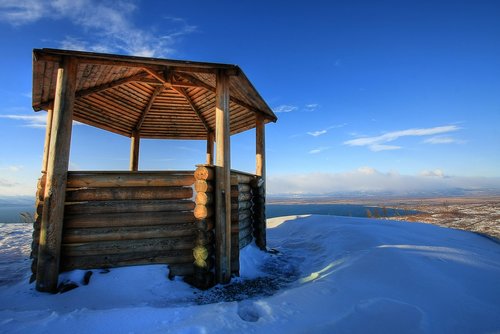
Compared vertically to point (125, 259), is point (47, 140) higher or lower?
higher

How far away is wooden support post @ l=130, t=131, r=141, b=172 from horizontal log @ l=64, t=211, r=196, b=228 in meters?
4.77

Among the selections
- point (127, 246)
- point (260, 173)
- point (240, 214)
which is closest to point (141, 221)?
point (127, 246)

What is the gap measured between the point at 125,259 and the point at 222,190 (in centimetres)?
225

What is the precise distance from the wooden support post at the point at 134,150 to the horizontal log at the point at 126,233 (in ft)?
16.0

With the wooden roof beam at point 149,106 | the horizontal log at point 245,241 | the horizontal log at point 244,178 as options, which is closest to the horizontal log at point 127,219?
the horizontal log at point 244,178

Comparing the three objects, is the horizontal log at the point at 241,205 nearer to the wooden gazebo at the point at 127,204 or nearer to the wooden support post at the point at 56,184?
the wooden gazebo at the point at 127,204

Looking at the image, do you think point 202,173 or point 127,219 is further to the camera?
point 202,173

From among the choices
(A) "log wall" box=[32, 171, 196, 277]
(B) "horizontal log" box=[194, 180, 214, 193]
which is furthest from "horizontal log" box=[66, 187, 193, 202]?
(B) "horizontal log" box=[194, 180, 214, 193]

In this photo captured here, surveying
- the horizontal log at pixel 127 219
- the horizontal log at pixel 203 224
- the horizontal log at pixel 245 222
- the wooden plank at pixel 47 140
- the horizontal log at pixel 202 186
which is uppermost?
the wooden plank at pixel 47 140

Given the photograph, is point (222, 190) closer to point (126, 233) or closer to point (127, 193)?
point (127, 193)

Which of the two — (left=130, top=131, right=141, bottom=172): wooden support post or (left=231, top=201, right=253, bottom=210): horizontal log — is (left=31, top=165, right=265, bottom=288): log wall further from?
(left=130, top=131, right=141, bottom=172): wooden support post

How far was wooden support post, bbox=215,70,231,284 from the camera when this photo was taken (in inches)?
201

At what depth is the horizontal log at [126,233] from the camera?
4590mm

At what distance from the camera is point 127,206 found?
488 cm
